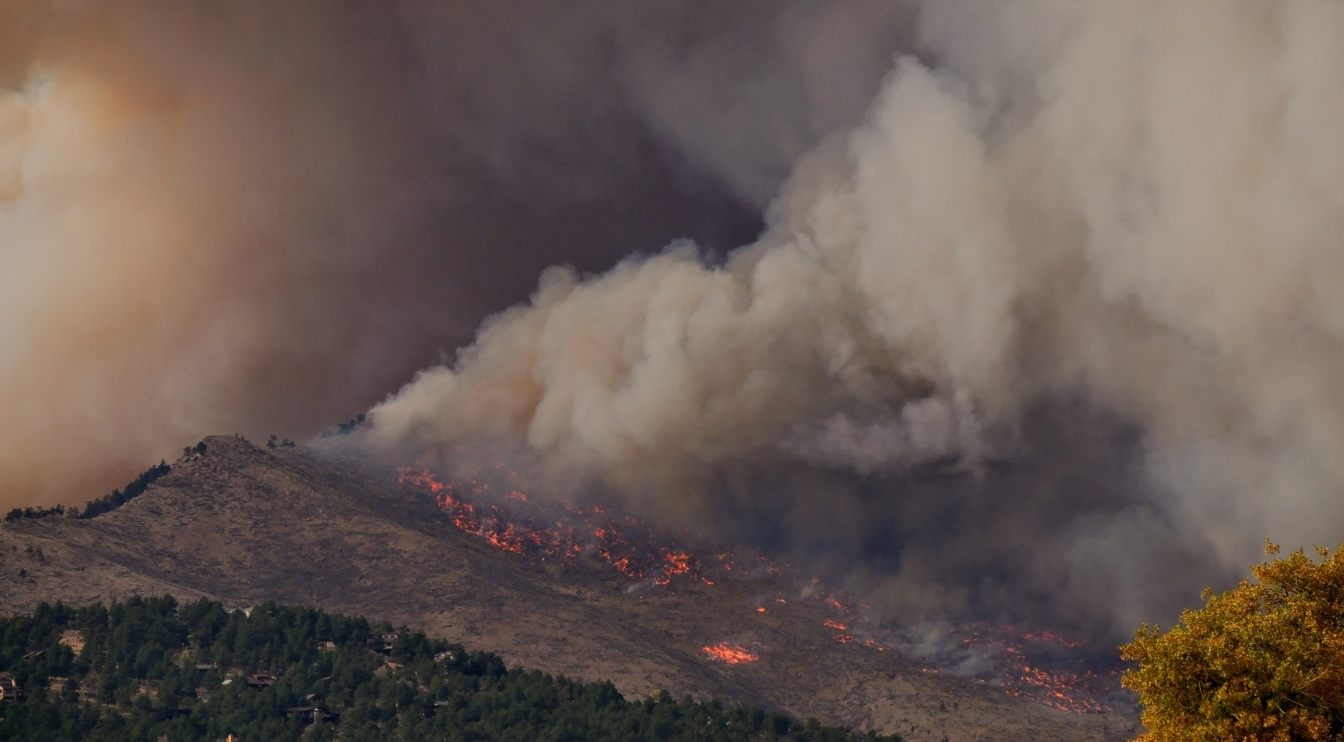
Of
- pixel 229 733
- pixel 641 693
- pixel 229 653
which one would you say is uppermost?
pixel 641 693

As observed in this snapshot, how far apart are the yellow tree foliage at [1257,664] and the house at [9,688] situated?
13776 centimetres

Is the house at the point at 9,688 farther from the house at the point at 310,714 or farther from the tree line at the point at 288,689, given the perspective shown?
the house at the point at 310,714

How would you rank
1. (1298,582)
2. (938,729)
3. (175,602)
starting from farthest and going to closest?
(938,729) < (175,602) < (1298,582)

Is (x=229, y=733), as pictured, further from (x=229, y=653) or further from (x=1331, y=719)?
(x=1331, y=719)

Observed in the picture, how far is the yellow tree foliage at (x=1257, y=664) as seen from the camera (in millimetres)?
45219

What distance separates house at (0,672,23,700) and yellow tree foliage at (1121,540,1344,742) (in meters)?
138

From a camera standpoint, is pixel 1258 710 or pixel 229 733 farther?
pixel 229 733

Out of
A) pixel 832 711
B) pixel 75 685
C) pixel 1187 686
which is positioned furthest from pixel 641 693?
pixel 1187 686

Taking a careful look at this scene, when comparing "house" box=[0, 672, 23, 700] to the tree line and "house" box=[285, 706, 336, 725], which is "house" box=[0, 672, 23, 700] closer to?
the tree line

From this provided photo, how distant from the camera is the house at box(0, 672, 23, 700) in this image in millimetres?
142625

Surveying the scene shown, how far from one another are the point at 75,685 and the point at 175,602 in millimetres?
24796

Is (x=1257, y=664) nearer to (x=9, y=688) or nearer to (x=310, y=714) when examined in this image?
(x=310, y=714)

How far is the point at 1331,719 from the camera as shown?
151ft

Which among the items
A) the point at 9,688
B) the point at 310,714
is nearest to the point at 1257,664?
the point at 310,714
